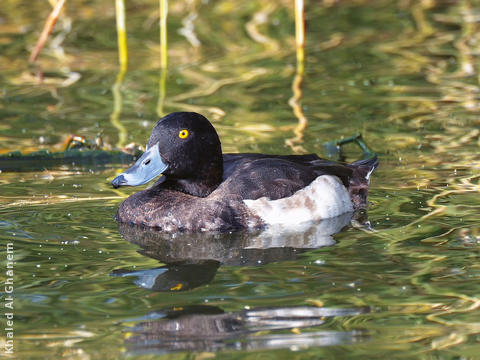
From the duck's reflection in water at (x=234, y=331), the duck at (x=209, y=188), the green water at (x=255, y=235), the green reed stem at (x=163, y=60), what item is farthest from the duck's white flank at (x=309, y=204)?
the green reed stem at (x=163, y=60)

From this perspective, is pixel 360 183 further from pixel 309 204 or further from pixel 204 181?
pixel 204 181

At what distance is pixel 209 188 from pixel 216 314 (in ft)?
8.18

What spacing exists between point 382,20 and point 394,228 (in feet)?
35.4

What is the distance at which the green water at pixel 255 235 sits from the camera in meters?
5.82

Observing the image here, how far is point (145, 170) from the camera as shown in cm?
822

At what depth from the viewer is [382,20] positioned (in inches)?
715

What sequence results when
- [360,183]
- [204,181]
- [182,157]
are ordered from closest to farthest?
[182,157] < [204,181] < [360,183]

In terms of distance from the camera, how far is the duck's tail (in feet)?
29.1

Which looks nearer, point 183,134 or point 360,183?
point 183,134

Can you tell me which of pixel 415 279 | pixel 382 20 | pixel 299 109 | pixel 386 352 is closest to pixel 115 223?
pixel 415 279

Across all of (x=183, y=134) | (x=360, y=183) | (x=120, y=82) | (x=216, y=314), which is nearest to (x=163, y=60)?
(x=120, y=82)

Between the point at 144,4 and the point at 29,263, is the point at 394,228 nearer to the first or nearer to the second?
the point at 29,263

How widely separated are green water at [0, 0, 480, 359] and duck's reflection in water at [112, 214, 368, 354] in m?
0.02

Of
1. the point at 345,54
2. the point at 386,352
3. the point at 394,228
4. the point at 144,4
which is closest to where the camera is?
the point at 386,352
